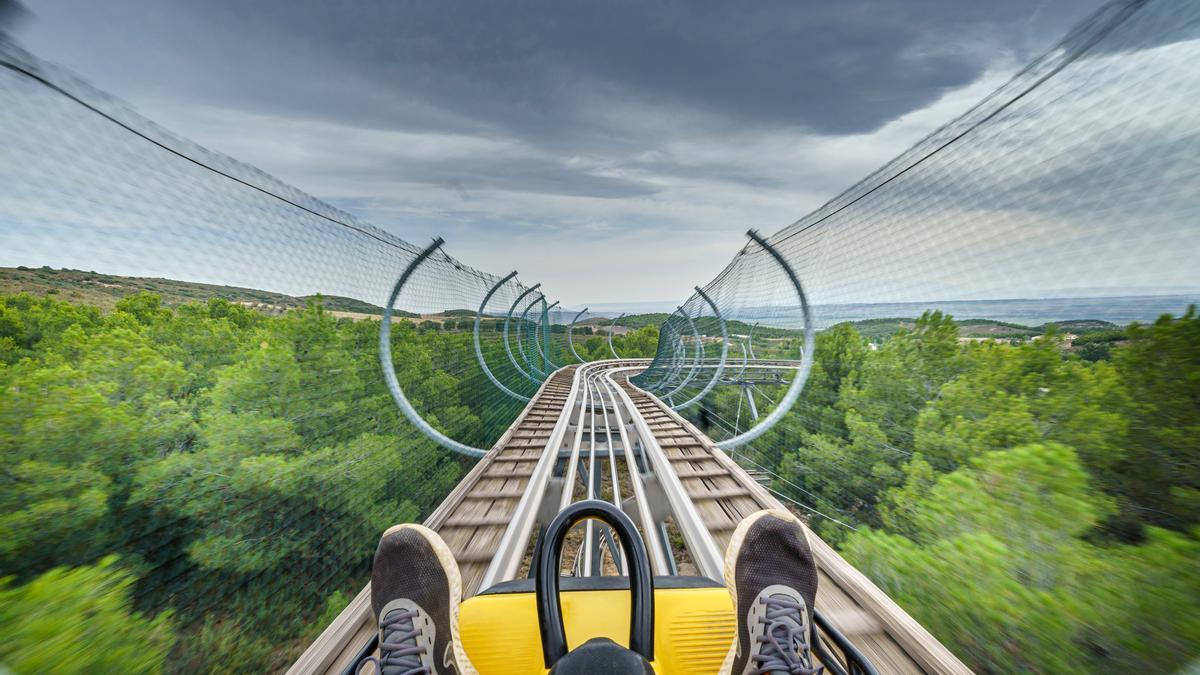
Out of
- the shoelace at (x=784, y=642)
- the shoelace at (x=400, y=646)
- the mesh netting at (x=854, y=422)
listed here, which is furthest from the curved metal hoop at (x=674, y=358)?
the shoelace at (x=400, y=646)

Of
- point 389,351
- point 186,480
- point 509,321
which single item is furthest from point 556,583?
point 509,321

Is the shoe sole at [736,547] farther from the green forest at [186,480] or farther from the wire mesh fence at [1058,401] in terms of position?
the green forest at [186,480]

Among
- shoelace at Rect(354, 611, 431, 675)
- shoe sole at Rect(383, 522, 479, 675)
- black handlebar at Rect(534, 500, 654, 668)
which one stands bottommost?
shoelace at Rect(354, 611, 431, 675)

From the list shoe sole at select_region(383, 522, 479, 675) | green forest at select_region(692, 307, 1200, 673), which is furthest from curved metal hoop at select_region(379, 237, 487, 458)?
green forest at select_region(692, 307, 1200, 673)

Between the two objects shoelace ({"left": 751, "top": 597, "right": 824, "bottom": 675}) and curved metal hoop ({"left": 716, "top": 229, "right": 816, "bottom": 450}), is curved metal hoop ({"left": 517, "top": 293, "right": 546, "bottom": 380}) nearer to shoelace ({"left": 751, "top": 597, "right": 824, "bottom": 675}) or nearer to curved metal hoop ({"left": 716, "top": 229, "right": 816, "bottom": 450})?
curved metal hoop ({"left": 716, "top": 229, "right": 816, "bottom": 450})

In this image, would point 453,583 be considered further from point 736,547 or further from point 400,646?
point 736,547
